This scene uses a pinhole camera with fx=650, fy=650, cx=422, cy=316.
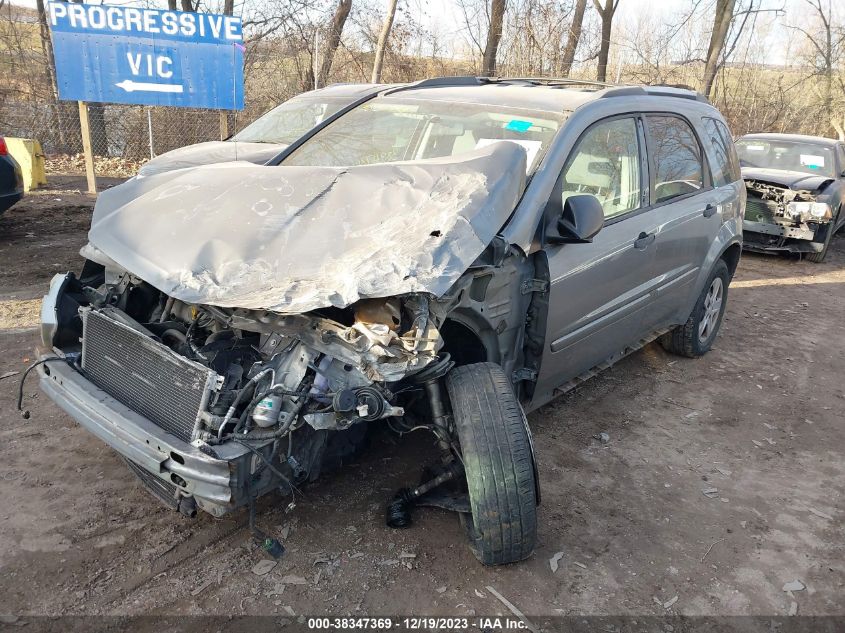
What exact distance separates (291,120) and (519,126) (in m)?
5.00

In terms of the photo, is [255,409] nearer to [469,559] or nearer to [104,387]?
[104,387]

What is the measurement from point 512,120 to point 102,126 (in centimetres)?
1173

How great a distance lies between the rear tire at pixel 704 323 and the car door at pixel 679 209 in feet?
0.91

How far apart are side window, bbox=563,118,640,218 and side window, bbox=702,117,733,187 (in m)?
1.36

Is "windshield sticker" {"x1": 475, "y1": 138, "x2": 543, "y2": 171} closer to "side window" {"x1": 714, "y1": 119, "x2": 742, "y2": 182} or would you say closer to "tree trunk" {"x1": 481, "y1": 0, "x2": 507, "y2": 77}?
"side window" {"x1": 714, "y1": 119, "x2": 742, "y2": 182}

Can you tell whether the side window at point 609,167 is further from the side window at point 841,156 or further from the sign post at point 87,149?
the sign post at point 87,149

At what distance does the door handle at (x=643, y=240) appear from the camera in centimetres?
389

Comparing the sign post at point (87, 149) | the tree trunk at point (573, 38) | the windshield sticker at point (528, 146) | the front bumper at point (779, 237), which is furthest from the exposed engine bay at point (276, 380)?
the tree trunk at point (573, 38)

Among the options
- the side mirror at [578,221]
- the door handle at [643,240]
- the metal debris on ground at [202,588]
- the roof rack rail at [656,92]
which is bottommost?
the metal debris on ground at [202,588]

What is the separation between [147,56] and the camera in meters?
10.2

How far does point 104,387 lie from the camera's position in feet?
9.44

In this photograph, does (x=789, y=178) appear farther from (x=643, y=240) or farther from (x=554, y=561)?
(x=554, y=561)

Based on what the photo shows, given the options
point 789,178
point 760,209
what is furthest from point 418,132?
point 789,178

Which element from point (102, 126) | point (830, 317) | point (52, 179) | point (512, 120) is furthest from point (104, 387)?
point (102, 126)
